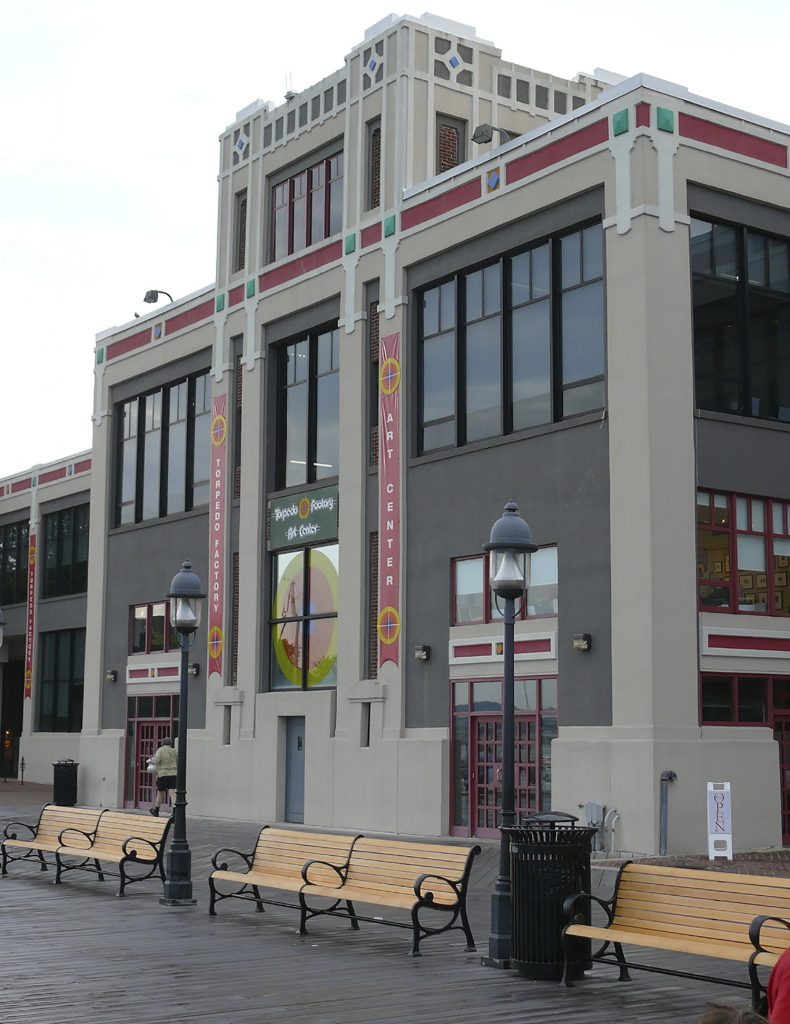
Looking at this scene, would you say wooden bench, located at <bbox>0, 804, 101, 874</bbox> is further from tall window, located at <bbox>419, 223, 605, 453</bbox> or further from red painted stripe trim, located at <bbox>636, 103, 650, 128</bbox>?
red painted stripe trim, located at <bbox>636, 103, 650, 128</bbox>

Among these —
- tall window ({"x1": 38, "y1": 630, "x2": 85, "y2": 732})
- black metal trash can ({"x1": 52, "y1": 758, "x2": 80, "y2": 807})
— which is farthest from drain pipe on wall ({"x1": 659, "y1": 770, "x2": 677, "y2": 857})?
tall window ({"x1": 38, "y1": 630, "x2": 85, "y2": 732})

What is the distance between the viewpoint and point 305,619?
3033cm

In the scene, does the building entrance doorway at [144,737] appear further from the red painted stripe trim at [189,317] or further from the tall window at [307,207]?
the tall window at [307,207]

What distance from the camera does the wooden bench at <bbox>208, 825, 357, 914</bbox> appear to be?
14.7 meters

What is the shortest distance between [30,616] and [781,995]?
45.6 meters

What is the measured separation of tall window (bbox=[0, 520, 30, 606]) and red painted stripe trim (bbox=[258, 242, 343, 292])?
2159 cm

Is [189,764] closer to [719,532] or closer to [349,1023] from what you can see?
[719,532]

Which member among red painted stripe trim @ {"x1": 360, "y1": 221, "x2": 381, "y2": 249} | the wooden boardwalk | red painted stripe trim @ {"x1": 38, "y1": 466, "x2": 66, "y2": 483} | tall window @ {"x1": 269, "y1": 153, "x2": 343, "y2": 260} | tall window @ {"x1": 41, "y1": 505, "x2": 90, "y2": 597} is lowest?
the wooden boardwalk

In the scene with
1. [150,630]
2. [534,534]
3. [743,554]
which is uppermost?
[534,534]

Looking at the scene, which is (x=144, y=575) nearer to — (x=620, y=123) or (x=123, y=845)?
(x=620, y=123)


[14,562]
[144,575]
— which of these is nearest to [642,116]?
[144,575]

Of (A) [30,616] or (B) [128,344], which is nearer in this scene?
(B) [128,344]

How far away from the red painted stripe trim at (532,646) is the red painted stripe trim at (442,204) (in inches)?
339

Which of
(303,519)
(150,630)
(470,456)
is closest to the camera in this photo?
(470,456)
